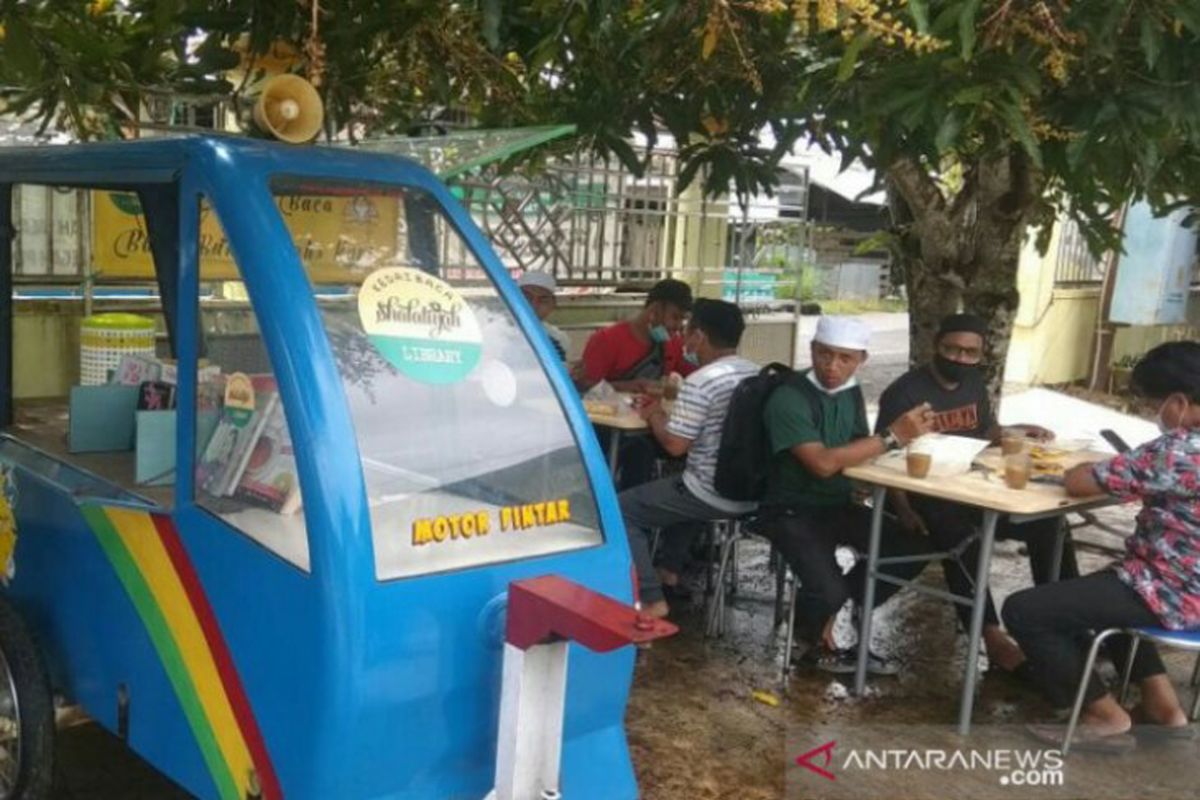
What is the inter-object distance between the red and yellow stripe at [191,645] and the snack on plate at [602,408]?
2.94 metres

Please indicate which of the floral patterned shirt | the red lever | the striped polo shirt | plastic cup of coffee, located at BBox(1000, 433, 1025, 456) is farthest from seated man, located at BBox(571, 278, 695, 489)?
the red lever

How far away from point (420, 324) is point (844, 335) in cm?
243

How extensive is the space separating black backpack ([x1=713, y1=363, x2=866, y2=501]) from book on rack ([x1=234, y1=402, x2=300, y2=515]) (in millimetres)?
2577

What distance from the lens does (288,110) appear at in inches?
110

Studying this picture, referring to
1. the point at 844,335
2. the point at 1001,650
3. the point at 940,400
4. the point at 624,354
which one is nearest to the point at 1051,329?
the point at 624,354

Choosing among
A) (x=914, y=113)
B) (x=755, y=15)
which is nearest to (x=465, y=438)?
(x=914, y=113)

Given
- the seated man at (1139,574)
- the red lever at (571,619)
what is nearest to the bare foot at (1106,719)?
the seated man at (1139,574)

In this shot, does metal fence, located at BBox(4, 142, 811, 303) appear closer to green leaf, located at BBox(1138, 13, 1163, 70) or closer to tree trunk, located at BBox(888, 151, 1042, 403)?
tree trunk, located at BBox(888, 151, 1042, 403)

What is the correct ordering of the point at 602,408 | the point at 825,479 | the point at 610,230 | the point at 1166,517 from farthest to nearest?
the point at 610,230
the point at 602,408
the point at 825,479
the point at 1166,517

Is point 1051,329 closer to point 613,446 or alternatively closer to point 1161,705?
point 613,446

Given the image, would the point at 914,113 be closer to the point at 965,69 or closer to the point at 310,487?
the point at 965,69

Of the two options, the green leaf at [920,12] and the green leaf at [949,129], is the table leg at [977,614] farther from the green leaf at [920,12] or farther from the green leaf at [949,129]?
the green leaf at [920,12]

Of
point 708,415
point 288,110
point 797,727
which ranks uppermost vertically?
point 288,110

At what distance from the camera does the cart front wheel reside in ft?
9.73
